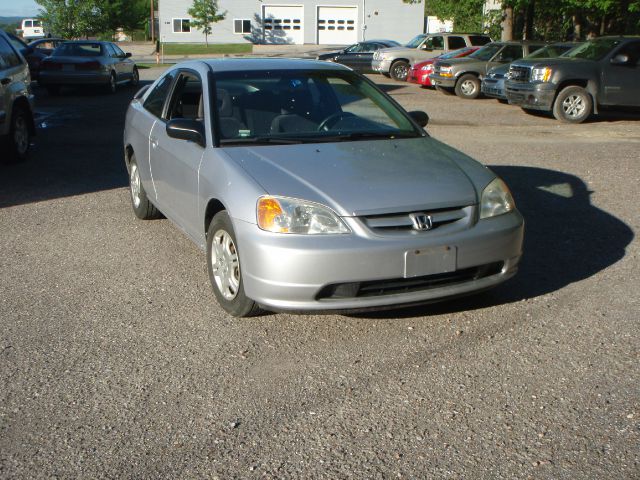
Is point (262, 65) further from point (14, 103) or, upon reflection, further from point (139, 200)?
point (14, 103)

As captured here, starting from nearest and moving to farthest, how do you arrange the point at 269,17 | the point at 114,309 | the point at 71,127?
the point at 114,309, the point at 71,127, the point at 269,17

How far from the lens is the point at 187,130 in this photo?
561cm

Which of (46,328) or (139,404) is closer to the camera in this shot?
(139,404)

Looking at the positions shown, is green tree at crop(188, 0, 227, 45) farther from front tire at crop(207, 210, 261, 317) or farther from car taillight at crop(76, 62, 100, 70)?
front tire at crop(207, 210, 261, 317)

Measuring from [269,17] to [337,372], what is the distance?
63577mm

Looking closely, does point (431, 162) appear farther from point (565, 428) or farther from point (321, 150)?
point (565, 428)

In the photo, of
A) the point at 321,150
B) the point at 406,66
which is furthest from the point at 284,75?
the point at 406,66

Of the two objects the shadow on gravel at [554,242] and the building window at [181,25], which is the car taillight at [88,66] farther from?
the building window at [181,25]

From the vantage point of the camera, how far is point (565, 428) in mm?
3775

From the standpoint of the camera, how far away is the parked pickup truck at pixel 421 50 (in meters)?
29.2

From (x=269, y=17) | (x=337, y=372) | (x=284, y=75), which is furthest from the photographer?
(x=269, y=17)

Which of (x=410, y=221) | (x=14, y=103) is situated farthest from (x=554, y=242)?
(x=14, y=103)

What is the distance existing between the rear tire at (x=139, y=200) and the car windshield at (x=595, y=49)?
11.6m

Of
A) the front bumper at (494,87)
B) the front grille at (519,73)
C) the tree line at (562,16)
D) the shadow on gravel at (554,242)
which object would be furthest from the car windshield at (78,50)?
the shadow on gravel at (554,242)
